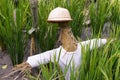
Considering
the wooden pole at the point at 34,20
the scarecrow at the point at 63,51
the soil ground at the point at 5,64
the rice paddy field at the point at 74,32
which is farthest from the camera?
the soil ground at the point at 5,64

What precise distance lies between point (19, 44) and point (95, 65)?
32.1 inches

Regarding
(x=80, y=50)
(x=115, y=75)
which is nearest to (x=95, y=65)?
(x=115, y=75)

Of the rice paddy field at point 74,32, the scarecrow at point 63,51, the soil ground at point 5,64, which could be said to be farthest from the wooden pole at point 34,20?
the scarecrow at point 63,51

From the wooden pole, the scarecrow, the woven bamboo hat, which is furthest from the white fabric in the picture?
the wooden pole

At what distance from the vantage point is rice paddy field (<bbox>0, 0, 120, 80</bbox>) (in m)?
1.51

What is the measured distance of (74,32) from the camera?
93.4 inches

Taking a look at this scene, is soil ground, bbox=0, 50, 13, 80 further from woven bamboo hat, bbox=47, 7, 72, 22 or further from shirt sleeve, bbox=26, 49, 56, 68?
woven bamboo hat, bbox=47, 7, 72, 22

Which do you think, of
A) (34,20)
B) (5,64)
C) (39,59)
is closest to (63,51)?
(39,59)

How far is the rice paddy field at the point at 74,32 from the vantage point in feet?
4.95

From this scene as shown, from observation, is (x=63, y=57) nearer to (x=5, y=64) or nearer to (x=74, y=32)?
(x=74, y=32)

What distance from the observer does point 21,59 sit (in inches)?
88.8

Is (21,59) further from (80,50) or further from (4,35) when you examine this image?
(80,50)

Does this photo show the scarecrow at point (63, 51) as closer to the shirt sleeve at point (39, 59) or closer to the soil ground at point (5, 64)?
the shirt sleeve at point (39, 59)

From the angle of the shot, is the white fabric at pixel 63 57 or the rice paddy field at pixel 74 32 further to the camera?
the white fabric at pixel 63 57
